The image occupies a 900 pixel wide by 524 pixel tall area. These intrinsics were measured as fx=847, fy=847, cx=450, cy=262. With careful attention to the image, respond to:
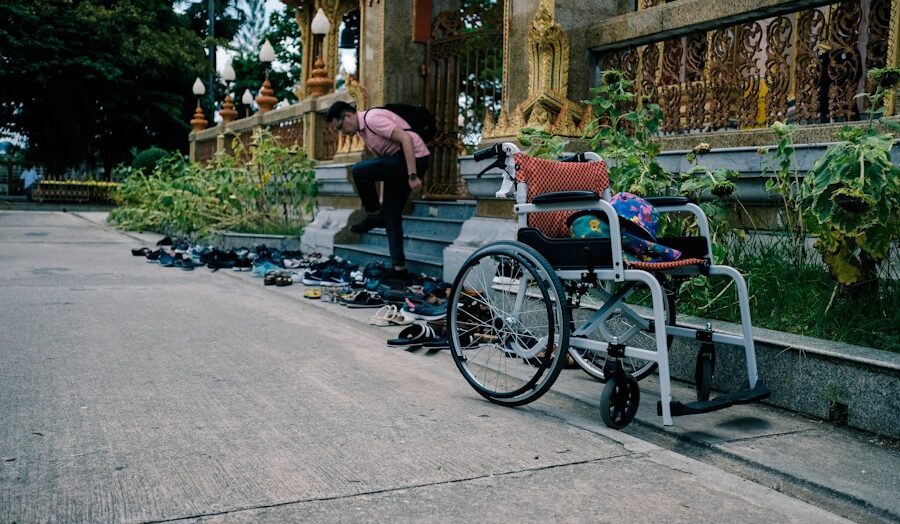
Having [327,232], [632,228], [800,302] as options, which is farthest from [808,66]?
[327,232]

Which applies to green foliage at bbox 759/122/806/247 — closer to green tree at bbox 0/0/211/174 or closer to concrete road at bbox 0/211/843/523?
concrete road at bbox 0/211/843/523

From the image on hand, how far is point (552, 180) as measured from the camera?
13.9 ft

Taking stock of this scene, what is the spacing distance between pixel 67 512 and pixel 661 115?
4459 mm

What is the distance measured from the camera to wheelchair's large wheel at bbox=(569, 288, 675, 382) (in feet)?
13.8

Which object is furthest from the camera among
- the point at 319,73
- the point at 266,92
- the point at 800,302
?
the point at 266,92

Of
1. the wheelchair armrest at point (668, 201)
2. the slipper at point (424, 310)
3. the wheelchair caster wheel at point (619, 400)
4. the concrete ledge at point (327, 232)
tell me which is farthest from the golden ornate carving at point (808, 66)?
the concrete ledge at point (327, 232)

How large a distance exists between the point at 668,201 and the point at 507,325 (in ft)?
3.26

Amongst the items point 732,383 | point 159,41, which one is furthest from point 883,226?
point 159,41

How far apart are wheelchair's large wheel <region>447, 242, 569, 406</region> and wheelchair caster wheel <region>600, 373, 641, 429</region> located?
0.23m

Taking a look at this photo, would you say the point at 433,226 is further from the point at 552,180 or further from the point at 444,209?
the point at 552,180

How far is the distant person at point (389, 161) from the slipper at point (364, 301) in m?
0.73

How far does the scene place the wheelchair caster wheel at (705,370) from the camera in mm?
3754

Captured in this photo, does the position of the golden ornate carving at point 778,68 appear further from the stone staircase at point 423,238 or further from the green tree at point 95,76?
the green tree at point 95,76

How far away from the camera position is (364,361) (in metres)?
4.91
